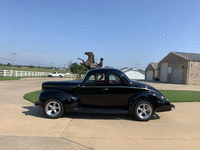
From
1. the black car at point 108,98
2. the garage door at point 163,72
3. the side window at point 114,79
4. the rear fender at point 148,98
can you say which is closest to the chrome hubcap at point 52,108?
the black car at point 108,98

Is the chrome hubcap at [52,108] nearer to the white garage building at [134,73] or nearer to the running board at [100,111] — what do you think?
the running board at [100,111]

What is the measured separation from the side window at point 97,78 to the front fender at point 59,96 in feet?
2.48

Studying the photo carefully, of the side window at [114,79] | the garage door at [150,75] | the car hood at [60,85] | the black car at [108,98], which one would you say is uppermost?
the garage door at [150,75]

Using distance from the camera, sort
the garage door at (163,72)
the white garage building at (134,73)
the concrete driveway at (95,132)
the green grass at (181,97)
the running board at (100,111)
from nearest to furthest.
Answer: the concrete driveway at (95,132)
the running board at (100,111)
the green grass at (181,97)
the garage door at (163,72)
the white garage building at (134,73)

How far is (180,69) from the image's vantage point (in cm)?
2731

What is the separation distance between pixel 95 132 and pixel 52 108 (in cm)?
180

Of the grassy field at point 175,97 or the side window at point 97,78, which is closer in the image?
the side window at point 97,78

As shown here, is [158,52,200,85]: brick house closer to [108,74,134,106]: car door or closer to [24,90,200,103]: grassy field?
[24,90,200,103]: grassy field

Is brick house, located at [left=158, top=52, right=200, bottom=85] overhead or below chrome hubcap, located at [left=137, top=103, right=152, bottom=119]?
overhead

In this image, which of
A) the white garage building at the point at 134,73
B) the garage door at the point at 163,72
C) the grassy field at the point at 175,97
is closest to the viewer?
the grassy field at the point at 175,97

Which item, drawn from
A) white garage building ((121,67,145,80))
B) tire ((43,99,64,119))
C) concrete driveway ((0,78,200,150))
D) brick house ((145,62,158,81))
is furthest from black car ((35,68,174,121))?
white garage building ((121,67,145,80))

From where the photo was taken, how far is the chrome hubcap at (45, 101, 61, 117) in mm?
4547

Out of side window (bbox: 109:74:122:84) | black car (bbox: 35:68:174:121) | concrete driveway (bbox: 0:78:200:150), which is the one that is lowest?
concrete driveway (bbox: 0:78:200:150)

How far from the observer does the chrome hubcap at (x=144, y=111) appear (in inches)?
177
